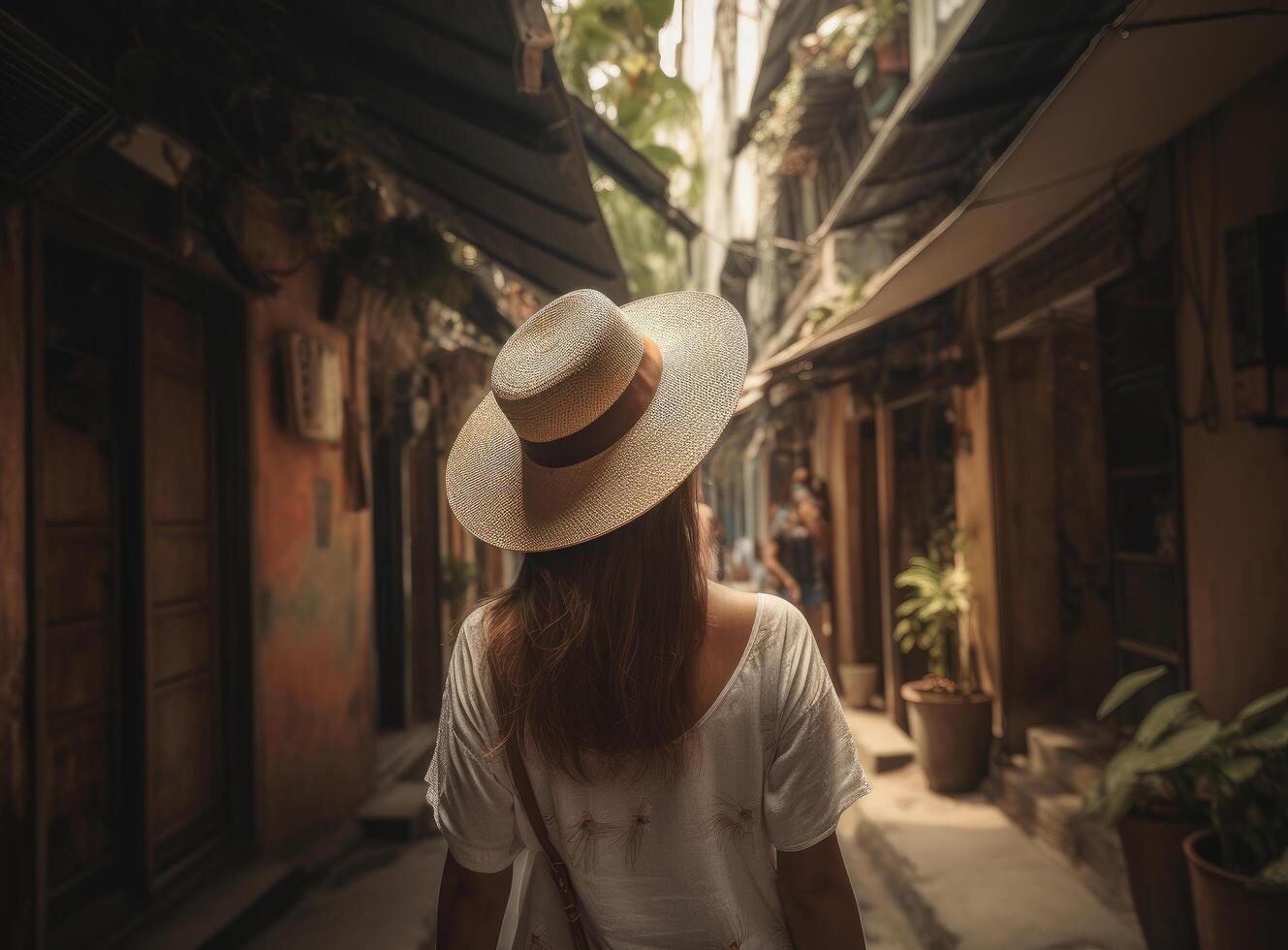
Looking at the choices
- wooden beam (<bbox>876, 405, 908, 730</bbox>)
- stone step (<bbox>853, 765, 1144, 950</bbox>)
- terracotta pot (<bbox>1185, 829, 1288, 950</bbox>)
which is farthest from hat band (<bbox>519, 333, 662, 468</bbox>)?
wooden beam (<bbox>876, 405, 908, 730</bbox>)

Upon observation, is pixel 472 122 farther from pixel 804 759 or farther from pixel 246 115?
pixel 804 759

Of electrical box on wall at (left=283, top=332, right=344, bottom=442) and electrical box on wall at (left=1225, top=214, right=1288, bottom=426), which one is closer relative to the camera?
electrical box on wall at (left=1225, top=214, right=1288, bottom=426)

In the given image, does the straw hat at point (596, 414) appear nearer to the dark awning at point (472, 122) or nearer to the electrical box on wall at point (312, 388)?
the dark awning at point (472, 122)

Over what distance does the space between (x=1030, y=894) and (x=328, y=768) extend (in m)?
3.79


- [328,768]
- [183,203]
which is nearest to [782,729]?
[183,203]

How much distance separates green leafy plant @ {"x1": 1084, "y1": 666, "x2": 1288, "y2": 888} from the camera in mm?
2891

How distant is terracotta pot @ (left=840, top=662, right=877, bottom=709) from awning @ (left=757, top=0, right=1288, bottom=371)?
541 cm

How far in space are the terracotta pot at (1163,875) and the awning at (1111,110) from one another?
7.97 ft

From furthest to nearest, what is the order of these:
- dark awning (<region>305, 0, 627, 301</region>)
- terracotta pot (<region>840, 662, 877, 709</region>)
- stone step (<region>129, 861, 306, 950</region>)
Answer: terracotta pot (<region>840, 662, 877, 709</region>)
stone step (<region>129, 861, 306, 950</region>)
dark awning (<region>305, 0, 627, 301</region>)

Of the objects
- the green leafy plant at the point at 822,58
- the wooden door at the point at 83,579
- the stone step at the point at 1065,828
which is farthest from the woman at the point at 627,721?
the green leafy plant at the point at 822,58

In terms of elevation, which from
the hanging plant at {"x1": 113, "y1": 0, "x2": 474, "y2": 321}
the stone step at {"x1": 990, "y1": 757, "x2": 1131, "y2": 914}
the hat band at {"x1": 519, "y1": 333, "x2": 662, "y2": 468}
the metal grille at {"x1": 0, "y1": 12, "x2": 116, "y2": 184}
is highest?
the hanging plant at {"x1": 113, "y1": 0, "x2": 474, "y2": 321}

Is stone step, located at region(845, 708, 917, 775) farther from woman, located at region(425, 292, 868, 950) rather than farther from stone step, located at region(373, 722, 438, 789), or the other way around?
woman, located at region(425, 292, 868, 950)

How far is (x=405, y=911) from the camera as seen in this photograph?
448 centimetres

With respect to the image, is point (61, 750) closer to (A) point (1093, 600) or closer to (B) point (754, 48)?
(A) point (1093, 600)
